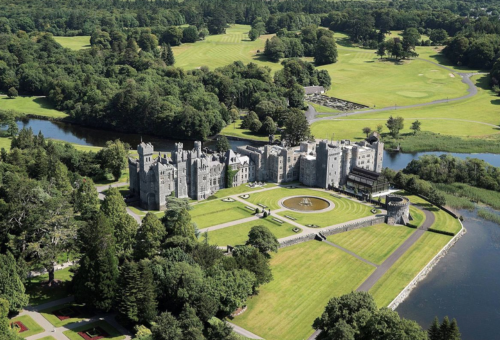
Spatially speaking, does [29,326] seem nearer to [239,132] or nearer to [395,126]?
[239,132]

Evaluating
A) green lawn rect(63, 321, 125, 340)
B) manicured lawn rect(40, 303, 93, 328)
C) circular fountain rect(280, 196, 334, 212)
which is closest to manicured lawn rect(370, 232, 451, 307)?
circular fountain rect(280, 196, 334, 212)

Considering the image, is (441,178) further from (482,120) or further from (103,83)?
(103,83)

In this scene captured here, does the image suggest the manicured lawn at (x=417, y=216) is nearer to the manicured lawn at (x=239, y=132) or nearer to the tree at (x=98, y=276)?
the tree at (x=98, y=276)

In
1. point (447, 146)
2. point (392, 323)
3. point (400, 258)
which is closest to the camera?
point (392, 323)

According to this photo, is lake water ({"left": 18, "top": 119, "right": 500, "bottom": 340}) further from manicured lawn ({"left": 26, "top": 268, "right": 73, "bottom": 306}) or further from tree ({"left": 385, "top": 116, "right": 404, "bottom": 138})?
tree ({"left": 385, "top": 116, "right": 404, "bottom": 138})

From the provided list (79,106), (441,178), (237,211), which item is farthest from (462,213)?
(79,106)

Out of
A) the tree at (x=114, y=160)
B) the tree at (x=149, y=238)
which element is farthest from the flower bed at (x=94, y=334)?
the tree at (x=114, y=160)
